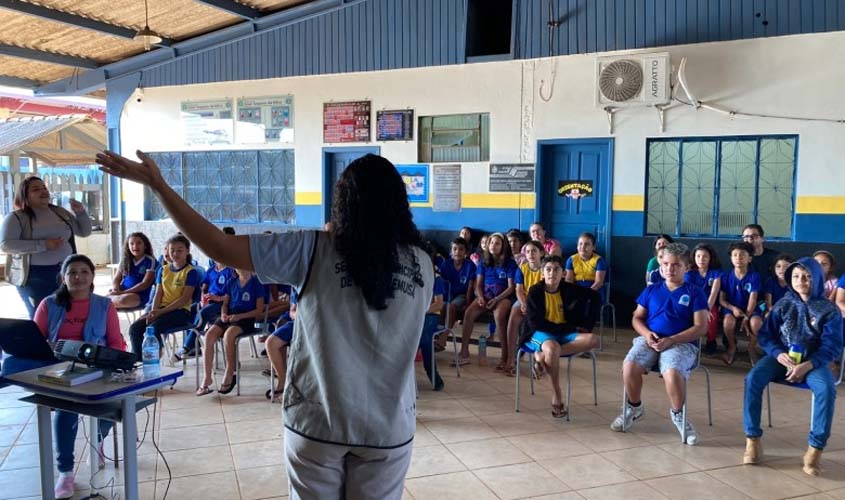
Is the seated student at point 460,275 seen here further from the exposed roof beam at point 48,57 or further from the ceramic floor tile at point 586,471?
the exposed roof beam at point 48,57

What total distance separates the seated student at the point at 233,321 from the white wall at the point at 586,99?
146 inches

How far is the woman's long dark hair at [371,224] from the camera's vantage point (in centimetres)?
157

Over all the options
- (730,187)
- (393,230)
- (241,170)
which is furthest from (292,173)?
(393,230)

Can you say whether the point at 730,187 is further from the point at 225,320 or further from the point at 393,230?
the point at 393,230

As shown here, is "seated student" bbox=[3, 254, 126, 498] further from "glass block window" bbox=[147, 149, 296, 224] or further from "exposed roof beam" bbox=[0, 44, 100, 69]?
"exposed roof beam" bbox=[0, 44, 100, 69]

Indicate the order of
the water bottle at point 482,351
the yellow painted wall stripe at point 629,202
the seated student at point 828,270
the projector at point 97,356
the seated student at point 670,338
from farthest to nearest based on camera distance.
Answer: the yellow painted wall stripe at point 629,202 → the water bottle at point 482,351 → the seated student at point 828,270 → the seated student at point 670,338 → the projector at point 97,356

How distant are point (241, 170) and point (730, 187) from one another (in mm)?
6292

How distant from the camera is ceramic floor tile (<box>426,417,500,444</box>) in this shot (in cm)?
403

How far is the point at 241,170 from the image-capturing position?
9633mm

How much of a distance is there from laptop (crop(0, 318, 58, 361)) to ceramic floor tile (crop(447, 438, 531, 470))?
82.4 inches

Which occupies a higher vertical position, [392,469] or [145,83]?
[145,83]

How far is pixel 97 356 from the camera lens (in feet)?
8.78

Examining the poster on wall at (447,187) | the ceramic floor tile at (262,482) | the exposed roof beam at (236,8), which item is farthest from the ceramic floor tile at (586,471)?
the exposed roof beam at (236,8)

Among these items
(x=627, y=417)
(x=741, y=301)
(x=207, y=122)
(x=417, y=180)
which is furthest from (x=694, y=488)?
(x=207, y=122)
